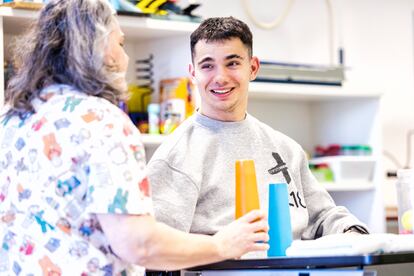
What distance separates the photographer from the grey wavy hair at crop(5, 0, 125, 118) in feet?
5.36

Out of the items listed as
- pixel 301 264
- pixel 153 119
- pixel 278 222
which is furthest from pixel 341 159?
pixel 301 264

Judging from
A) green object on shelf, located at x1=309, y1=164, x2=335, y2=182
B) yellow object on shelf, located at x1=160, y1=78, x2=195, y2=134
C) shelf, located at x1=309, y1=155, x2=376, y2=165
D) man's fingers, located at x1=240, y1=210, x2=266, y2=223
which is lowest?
green object on shelf, located at x1=309, y1=164, x2=335, y2=182

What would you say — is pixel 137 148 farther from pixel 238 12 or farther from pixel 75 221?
pixel 238 12

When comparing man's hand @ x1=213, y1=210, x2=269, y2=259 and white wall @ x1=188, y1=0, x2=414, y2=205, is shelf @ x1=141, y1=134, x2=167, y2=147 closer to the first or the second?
white wall @ x1=188, y1=0, x2=414, y2=205

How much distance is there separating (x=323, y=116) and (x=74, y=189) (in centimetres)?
283

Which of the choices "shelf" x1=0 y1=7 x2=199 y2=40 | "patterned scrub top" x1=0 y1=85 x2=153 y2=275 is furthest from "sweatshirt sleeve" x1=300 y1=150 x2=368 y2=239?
"shelf" x1=0 y1=7 x2=199 y2=40

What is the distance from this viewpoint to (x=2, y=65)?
2.76 m

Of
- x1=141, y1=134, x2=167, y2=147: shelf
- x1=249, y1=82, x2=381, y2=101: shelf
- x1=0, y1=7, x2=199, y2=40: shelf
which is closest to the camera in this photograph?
x1=0, y1=7, x2=199, y2=40: shelf

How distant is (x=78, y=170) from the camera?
1565 mm

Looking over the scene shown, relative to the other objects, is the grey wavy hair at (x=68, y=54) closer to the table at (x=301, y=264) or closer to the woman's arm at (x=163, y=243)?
the woman's arm at (x=163, y=243)

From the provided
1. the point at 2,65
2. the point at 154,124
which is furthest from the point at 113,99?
the point at 154,124

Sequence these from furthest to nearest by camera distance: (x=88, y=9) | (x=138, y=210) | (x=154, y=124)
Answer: (x=154, y=124), (x=88, y=9), (x=138, y=210)

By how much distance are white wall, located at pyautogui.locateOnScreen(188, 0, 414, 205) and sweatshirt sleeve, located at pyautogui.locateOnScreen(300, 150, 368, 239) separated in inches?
72.1

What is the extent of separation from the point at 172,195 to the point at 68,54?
582 millimetres
